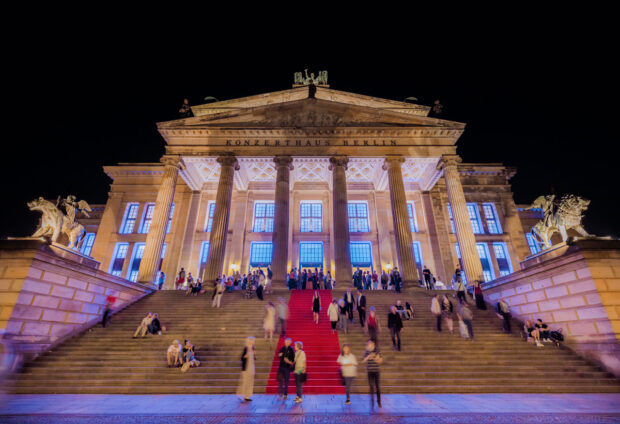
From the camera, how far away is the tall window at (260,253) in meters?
24.1

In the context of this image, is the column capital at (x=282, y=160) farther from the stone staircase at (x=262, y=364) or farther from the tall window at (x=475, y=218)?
the tall window at (x=475, y=218)

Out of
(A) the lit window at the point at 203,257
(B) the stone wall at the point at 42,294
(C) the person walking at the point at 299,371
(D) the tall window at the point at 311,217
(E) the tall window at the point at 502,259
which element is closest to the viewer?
(C) the person walking at the point at 299,371

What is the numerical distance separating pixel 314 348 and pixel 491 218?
898 inches

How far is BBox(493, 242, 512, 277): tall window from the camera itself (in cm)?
2398

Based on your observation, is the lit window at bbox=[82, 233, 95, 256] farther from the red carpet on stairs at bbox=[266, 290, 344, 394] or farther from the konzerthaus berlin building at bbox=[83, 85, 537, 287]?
the red carpet on stairs at bbox=[266, 290, 344, 394]

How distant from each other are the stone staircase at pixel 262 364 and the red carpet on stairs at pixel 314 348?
0.24m

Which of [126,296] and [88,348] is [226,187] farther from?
[88,348]

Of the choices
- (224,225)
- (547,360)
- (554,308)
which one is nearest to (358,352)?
(547,360)

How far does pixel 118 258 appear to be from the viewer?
78.1ft

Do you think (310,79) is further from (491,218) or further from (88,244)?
(88,244)

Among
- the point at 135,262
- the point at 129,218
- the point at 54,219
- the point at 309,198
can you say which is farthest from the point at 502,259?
the point at 129,218

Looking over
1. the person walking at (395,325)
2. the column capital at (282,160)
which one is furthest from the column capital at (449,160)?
the person walking at (395,325)

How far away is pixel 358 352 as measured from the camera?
371 inches

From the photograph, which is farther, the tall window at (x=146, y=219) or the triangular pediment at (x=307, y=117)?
the tall window at (x=146, y=219)
